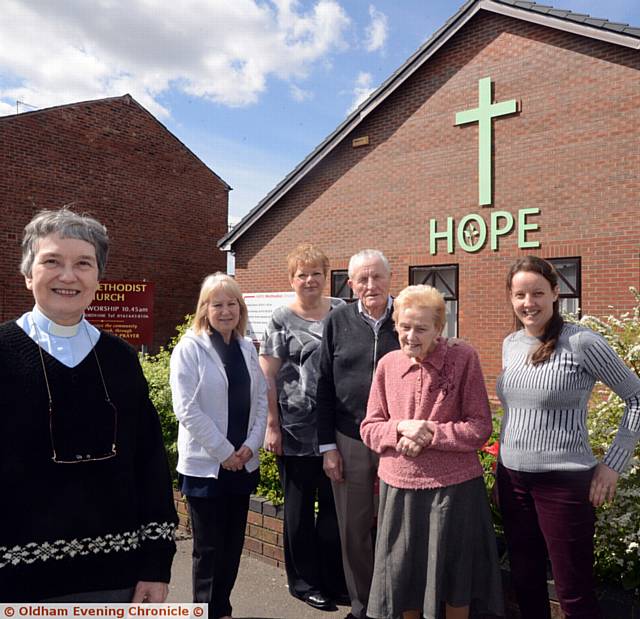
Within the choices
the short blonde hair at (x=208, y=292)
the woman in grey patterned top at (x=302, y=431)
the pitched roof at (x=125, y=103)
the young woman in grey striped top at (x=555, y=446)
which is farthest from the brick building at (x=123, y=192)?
the young woman in grey striped top at (x=555, y=446)

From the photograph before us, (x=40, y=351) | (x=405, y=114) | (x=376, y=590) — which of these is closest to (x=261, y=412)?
(x=376, y=590)

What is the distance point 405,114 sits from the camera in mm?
12438

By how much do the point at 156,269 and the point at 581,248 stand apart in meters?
12.9

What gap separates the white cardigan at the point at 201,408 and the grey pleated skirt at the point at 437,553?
0.94 metres

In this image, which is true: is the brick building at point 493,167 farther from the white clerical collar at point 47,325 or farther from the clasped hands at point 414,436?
the white clerical collar at point 47,325

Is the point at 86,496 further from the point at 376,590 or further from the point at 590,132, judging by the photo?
the point at 590,132

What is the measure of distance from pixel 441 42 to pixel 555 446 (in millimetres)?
11067

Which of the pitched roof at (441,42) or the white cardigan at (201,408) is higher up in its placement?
the pitched roof at (441,42)

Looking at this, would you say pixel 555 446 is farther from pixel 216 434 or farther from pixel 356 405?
pixel 216 434

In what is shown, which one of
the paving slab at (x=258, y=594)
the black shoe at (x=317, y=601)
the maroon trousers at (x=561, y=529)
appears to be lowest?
→ the paving slab at (x=258, y=594)

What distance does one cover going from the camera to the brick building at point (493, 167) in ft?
Answer: 32.0

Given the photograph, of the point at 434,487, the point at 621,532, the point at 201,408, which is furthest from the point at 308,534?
the point at 621,532

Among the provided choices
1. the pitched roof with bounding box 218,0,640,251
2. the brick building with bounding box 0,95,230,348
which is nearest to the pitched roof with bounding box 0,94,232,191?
the brick building with bounding box 0,95,230,348

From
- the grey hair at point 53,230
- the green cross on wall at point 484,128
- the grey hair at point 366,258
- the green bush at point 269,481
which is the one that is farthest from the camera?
the green cross on wall at point 484,128
